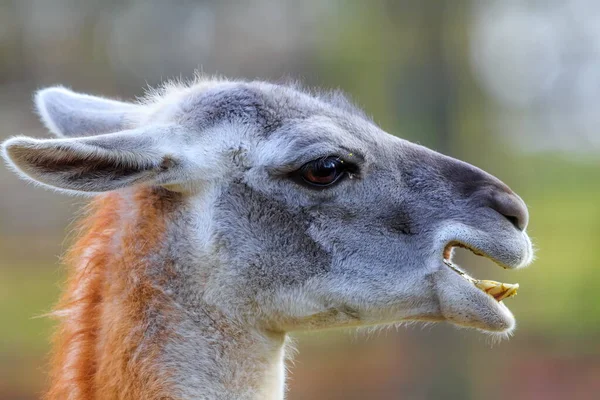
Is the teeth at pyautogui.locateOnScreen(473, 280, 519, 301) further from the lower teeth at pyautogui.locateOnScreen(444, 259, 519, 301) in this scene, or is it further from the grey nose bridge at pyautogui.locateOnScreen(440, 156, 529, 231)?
the grey nose bridge at pyautogui.locateOnScreen(440, 156, 529, 231)

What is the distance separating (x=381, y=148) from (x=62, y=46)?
1213cm

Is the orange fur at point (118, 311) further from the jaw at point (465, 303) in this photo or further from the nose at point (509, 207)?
the nose at point (509, 207)

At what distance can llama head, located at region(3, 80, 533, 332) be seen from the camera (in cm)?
343

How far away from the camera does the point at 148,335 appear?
3355mm

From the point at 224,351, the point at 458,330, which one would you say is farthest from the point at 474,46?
the point at 224,351

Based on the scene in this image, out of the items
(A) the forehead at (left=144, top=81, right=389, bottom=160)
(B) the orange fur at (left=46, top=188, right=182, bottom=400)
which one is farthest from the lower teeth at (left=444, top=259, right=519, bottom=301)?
(B) the orange fur at (left=46, top=188, right=182, bottom=400)

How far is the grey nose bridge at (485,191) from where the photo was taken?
3443 mm

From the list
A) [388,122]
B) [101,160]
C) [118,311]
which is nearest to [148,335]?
[118,311]

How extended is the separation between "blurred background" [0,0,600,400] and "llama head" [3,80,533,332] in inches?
159

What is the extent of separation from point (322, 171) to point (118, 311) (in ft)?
3.52

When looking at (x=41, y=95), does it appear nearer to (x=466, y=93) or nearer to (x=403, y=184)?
(x=403, y=184)

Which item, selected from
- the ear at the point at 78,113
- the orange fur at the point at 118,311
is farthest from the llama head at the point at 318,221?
the ear at the point at 78,113

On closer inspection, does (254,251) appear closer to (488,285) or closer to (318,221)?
(318,221)

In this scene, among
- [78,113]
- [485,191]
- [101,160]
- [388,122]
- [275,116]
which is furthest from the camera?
[388,122]
